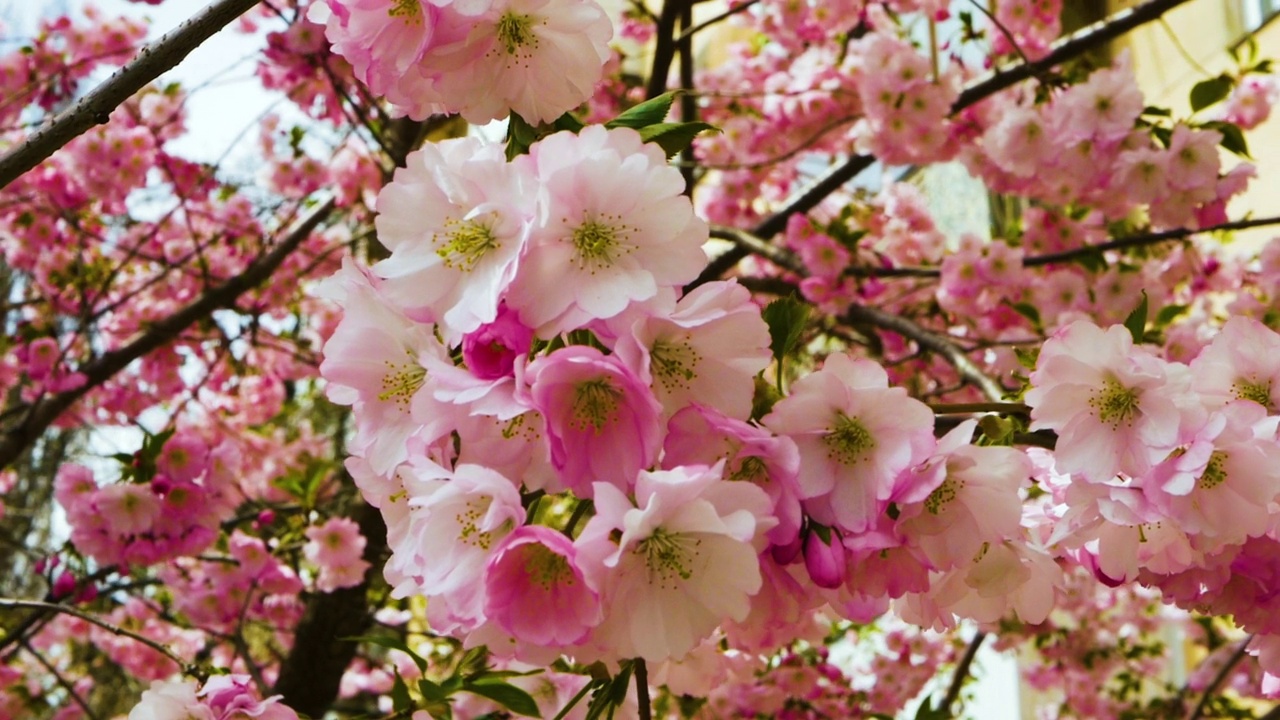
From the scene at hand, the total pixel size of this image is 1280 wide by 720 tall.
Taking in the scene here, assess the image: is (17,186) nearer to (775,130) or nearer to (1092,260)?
(775,130)

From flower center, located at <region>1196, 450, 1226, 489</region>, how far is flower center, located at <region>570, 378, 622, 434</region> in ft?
1.48

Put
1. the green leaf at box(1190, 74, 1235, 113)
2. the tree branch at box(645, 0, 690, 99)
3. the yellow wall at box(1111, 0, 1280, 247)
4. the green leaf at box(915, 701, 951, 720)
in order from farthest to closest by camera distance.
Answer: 1. the yellow wall at box(1111, 0, 1280, 247)
2. the tree branch at box(645, 0, 690, 99)
3. the green leaf at box(1190, 74, 1235, 113)
4. the green leaf at box(915, 701, 951, 720)

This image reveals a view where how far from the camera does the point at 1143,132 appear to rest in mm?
2389

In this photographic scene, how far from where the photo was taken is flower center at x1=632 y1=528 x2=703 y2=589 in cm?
70

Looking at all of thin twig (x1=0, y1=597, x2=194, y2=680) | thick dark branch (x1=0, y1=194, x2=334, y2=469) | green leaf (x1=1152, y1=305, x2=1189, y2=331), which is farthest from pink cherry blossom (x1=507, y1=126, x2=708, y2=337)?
thick dark branch (x1=0, y1=194, x2=334, y2=469)

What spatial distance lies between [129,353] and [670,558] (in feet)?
9.17

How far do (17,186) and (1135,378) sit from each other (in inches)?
158

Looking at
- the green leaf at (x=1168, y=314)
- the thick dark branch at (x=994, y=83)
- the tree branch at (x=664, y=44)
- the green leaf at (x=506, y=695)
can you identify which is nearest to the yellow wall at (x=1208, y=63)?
the thick dark branch at (x=994, y=83)

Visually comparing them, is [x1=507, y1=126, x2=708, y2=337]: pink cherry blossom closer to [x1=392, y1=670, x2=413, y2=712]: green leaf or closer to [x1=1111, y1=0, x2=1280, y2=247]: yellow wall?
[x1=392, y1=670, x2=413, y2=712]: green leaf

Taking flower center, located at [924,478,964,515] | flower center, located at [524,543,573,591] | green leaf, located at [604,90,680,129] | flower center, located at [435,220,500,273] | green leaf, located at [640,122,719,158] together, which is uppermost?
green leaf, located at [604,90,680,129]

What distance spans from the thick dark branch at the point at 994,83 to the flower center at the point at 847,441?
59.5 inches

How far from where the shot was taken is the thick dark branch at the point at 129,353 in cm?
284

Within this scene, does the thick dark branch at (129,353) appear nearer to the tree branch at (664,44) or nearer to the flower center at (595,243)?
the tree branch at (664,44)

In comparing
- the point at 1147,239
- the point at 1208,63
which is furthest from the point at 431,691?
the point at 1208,63
